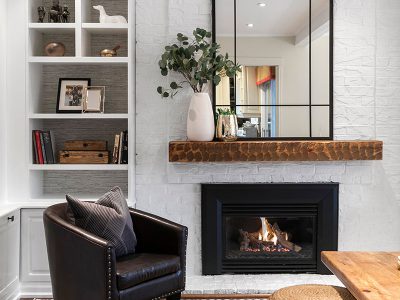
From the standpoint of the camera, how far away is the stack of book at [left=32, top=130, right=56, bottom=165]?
3.77m

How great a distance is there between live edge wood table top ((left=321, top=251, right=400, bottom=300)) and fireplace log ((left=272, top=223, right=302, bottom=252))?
1.19 metres

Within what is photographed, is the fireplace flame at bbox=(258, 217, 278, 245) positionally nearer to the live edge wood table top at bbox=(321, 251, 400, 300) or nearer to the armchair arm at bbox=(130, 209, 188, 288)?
the armchair arm at bbox=(130, 209, 188, 288)

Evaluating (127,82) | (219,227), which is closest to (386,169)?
(219,227)

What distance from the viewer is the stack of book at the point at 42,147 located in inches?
148

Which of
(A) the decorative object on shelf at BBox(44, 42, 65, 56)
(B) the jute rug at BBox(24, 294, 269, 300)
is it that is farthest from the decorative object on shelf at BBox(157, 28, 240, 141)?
(B) the jute rug at BBox(24, 294, 269, 300)

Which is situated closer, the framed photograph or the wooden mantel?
the wooden mantel

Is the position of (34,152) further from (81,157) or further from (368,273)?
(368,273)

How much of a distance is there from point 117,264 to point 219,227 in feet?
3.96

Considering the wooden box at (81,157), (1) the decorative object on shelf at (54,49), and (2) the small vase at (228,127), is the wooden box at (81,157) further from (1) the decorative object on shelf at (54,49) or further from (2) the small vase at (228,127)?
(2) the small vase at (228,127)

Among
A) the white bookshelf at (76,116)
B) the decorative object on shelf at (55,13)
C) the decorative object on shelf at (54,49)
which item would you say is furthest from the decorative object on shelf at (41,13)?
the white bookshelf at (76,116)

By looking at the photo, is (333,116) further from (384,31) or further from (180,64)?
(180,64)

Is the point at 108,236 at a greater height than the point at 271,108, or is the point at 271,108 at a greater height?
the point at 271,108

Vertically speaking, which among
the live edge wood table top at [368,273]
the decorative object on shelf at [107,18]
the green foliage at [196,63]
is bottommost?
the live edge wood table top at [368,273]

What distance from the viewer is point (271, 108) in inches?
154
